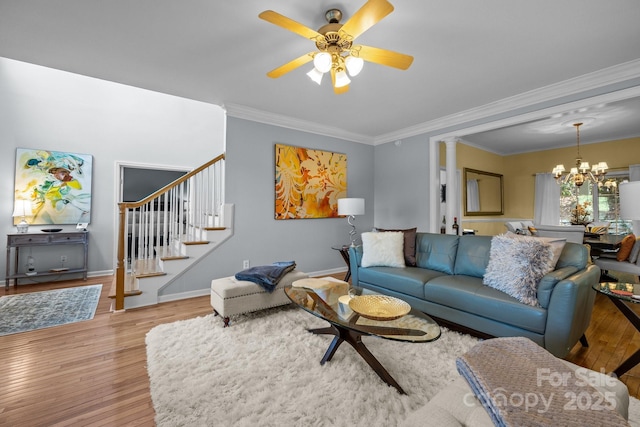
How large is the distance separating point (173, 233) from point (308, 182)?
83.0 inches

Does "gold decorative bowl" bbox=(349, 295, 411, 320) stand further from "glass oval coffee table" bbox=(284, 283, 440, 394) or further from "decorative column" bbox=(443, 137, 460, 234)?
"decorative column" bbox=(443, 137, 460, 234)

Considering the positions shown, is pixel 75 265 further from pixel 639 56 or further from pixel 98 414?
pixel 639 56

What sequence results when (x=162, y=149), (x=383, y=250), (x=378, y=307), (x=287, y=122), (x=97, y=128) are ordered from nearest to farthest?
(x=378, y=307) < (x=383, y=250) < (x=287, y=122) < (x=97, y=128) < (x=162, y=149)

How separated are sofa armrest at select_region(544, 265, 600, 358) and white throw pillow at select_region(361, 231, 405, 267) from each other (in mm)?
1415

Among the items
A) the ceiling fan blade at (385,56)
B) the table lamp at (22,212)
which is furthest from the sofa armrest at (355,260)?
the table lamp at (22,212)

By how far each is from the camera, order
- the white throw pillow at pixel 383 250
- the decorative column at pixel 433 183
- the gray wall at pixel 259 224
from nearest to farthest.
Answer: the white throw pillow at pixel 383 250
the gray wall at pixel 259 224
the decorative column at pixel 433 183

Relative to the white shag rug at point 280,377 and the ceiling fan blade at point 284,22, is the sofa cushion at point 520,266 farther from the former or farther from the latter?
the ceiling fan blade at point 284,22

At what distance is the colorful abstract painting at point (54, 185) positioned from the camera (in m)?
4.05

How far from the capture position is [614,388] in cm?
103

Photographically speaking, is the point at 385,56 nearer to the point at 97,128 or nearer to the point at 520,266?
the point at 520,266

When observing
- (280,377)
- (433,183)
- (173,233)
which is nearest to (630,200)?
(433,183)

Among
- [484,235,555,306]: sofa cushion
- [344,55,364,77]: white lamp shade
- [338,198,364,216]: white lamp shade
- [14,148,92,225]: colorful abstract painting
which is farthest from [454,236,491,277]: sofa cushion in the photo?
[14,148,92,225]: colorful abstract painting

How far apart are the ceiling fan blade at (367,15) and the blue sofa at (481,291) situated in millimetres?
2167

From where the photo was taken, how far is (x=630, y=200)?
1987mm
